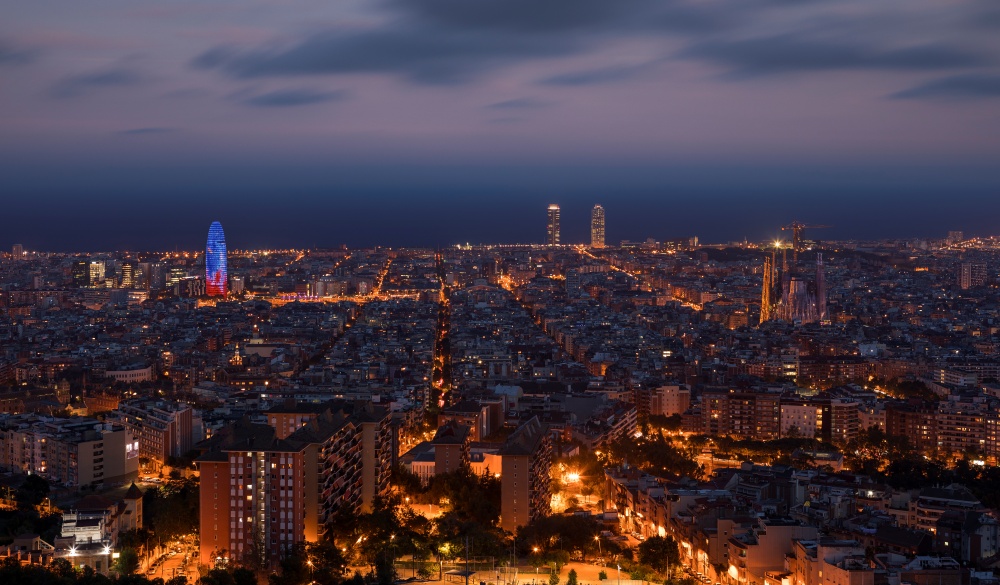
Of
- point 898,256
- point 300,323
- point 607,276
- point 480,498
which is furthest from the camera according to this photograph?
point 898,256

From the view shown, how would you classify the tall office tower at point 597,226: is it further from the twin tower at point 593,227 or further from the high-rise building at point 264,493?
the high-rise building at point 264,493

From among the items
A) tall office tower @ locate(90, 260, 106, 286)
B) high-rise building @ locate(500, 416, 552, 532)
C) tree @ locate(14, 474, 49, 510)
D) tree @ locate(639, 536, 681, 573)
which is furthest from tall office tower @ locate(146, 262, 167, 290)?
tree @ locate(639, 536, 681, 573)

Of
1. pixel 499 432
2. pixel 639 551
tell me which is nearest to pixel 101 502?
pixel 639 551

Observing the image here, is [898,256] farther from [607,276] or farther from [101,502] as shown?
[101,502]

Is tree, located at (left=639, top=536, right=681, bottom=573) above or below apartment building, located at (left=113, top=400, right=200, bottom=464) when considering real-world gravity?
below

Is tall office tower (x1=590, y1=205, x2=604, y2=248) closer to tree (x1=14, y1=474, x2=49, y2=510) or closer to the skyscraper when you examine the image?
the skyscraper

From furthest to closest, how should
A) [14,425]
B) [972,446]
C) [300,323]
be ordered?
1. [300,323]
2. [972,446]
3. [14,425]
